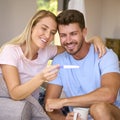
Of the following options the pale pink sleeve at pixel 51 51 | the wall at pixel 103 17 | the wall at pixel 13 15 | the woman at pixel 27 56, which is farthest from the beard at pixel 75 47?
the wall at pixel 103 17

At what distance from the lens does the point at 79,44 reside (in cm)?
155

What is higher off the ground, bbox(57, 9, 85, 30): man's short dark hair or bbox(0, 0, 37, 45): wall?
bbox(57, 9, 85, 30): man's short dark hair

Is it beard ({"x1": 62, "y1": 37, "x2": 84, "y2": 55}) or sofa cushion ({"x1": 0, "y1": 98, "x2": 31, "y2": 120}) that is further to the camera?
beard ({"x1": 62, "y1": 37, "x2": 84, "y2": 55})

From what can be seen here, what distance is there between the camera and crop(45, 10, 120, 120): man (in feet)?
4.49

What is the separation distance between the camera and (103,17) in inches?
185

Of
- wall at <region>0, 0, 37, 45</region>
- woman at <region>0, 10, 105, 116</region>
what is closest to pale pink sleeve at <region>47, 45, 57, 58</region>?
woman at <region>0, 10, 105, 116</region>

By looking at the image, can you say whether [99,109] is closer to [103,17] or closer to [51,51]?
[51,51]

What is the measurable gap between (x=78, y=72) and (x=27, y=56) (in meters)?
0.35

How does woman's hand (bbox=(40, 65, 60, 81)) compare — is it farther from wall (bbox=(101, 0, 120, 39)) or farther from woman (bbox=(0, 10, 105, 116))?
wall (bbox=(101, 0, 120, 39))

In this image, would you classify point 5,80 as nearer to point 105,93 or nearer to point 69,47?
point 69,47

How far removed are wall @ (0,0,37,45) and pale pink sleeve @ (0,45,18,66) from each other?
1886mm

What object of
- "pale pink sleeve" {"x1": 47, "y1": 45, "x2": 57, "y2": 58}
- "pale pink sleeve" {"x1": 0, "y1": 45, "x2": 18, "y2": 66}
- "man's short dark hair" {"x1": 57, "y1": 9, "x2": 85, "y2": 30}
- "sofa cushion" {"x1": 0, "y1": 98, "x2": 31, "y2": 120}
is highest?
"man's short dark hair" {"x1": 57, "y1": 9, "x2": 85, "y2": 30}

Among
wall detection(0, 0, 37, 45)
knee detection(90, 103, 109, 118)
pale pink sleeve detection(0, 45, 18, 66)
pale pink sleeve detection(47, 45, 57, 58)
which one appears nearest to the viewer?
knee detection(90, 103, 109, 118)

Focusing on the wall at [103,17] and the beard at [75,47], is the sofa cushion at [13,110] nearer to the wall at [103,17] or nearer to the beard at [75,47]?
the beard at [75,47]
